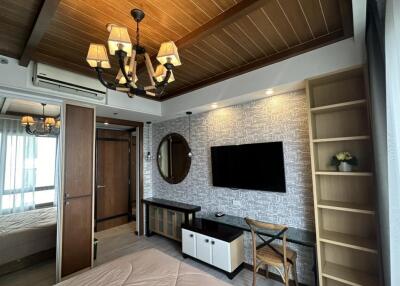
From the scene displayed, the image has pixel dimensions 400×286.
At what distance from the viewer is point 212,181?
3.33 metres

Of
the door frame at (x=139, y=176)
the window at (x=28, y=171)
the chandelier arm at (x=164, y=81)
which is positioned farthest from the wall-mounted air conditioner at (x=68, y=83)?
the chandelier arm at (x=164, y=81)

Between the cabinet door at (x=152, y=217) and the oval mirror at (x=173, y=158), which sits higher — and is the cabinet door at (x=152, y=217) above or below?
below

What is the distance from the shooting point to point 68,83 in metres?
2.59

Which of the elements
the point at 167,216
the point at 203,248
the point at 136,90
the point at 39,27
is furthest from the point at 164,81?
the point at 167,216

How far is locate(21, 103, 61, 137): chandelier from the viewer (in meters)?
2.52

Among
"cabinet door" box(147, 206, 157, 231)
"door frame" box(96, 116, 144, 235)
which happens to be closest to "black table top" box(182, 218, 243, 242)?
"cabinet door" box(147, 206, 157, 231)

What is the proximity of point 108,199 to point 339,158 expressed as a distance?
4.60m

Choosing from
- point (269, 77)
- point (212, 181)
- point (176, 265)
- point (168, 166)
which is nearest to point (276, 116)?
point (269, 77)

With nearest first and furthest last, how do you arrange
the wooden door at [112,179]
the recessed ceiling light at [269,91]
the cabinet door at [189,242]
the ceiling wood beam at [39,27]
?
the ceiling wood beam at [39,27] < the recessed ceiling light at [269,91] < the cabinet door at [189,242] < the wooden door at [112,179]

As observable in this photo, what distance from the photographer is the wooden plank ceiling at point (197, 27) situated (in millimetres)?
1571

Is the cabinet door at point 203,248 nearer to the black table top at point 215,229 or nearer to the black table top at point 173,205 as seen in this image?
the black table top at point 215,229

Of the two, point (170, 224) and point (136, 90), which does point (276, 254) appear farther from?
point (136, 90)

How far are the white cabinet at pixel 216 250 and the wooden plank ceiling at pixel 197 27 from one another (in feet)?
7.79

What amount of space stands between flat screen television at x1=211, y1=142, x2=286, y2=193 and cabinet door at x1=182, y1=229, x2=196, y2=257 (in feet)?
2.77
